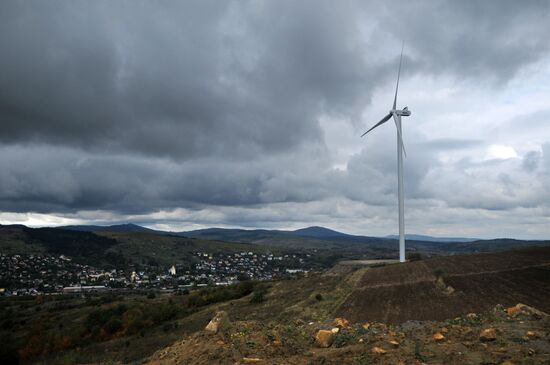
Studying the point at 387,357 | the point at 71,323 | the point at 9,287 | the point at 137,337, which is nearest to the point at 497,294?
the point at 387,357

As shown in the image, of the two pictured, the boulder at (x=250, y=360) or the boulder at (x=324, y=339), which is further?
the boulder at (x=324, y=339)

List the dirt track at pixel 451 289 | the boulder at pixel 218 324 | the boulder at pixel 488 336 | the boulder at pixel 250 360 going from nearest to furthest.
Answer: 1. the boulder at pixel 250 360
2. the boulder at pixel 488 336
3. the boulder at pixel 218 324
4. the dirt track at pixel 451 289

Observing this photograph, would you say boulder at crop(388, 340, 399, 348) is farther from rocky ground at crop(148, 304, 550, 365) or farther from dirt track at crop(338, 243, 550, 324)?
dirt track at crop(338, 243, 550, 324)

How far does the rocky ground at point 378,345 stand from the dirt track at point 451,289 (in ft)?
21.2

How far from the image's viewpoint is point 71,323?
67.6 m

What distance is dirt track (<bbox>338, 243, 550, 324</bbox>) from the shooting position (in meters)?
36.3

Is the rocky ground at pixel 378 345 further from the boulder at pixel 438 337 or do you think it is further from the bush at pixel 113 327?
the bush at pixel 113 327

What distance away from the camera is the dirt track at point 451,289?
119 feet

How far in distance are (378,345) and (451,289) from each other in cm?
2583

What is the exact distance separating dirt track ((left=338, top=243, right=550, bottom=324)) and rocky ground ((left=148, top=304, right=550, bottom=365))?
645 cm

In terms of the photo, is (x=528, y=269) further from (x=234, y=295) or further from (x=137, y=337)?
(x=137, y=337)

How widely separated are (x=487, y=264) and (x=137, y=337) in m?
48.5

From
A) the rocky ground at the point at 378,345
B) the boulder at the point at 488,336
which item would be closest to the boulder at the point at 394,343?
the rocky ground at the point at 378,345

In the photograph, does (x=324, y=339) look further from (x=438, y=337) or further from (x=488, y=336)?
(x=488, y=336)
